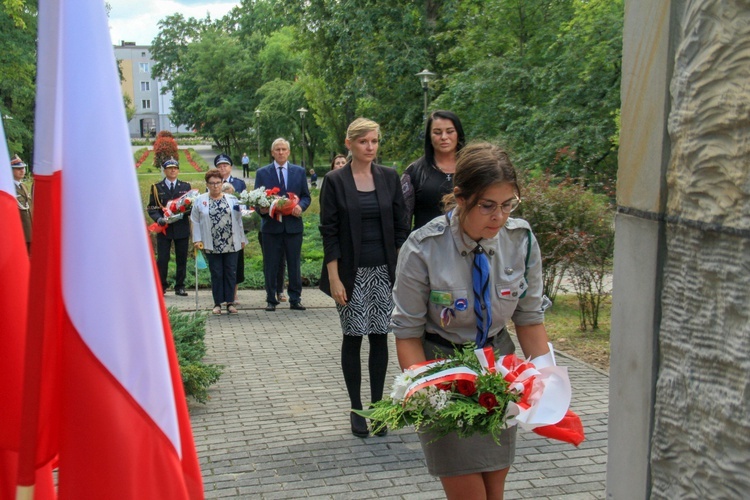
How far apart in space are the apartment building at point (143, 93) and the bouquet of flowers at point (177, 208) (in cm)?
13396

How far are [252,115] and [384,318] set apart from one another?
7602 centimetres

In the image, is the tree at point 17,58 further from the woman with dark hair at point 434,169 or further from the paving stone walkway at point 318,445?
the woman with dark hair at point 434,169

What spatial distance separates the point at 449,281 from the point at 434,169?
2.85 metres

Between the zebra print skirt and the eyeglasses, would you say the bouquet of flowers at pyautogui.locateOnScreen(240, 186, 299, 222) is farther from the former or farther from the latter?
the eyeglasses

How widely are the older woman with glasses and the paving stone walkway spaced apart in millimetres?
1774

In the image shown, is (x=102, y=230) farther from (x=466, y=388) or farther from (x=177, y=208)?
(x=177, y=208)

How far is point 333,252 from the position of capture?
5863mm

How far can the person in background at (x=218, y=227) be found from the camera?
433 inches

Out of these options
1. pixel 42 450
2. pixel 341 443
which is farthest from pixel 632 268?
pixel 341 443

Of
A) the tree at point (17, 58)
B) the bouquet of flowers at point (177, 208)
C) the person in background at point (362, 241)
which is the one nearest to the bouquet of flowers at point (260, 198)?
the bouquet of flowers at point (177, 208)

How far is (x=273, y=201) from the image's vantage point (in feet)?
36.0

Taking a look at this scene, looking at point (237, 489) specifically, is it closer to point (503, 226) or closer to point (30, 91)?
point (503, 226)

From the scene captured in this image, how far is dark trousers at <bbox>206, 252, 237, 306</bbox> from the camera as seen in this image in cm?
1112

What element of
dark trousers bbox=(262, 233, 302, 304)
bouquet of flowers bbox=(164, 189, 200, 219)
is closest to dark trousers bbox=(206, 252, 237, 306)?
dark trousers bbox=(262, 233, 302, 304)
